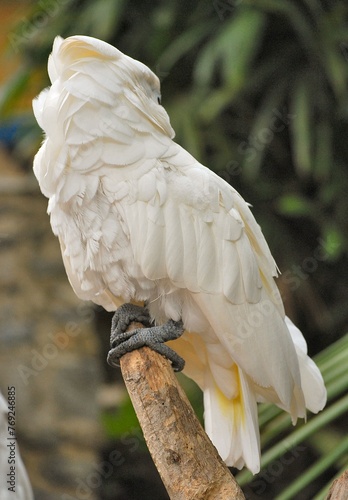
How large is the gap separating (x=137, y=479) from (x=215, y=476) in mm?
2098

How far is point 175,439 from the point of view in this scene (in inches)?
40.8

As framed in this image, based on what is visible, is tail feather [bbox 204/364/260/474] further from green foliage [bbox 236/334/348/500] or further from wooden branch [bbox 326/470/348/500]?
wooden branch [bbox 326/470/348/500]

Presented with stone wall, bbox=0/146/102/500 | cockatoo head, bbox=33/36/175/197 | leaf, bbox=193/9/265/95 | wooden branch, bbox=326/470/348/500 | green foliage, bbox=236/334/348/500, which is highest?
cockatoo head, bbox=33/36/175/197

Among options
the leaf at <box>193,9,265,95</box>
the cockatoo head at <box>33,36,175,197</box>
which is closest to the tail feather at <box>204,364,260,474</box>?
the cockatoo head at <box>33,36,175,197</box>

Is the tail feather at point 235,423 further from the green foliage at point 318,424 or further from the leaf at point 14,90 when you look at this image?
the leaf at point 14,90

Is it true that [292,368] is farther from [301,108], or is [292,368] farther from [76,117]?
[301,108]

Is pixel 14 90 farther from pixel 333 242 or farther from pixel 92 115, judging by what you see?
pixel 92 115

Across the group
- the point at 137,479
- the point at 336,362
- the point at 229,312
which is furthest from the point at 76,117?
the point at 137,479

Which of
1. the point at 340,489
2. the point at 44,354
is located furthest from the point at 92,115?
the point at 44,354

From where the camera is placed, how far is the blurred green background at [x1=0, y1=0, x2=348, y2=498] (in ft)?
7.83

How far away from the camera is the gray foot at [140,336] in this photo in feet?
3.83

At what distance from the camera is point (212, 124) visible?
→ 259 cm

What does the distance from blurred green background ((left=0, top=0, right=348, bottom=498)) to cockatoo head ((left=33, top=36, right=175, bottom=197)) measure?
1116 mm

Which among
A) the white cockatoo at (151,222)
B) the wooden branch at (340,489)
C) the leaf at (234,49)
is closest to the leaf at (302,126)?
the leaf at (234,49)
